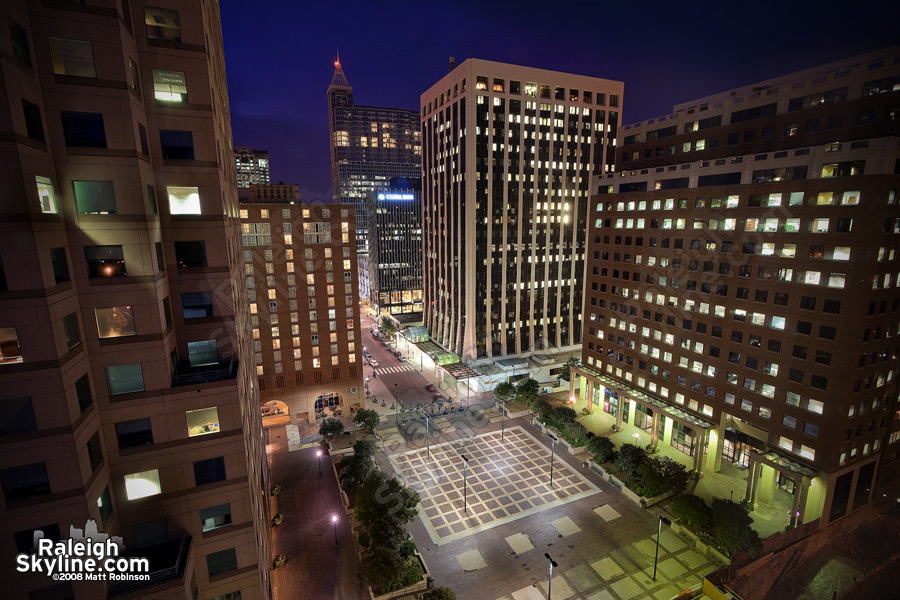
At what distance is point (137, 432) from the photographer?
22.5 meters

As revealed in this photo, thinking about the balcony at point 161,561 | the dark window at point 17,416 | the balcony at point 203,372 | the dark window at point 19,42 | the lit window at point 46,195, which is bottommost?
the balcony at point 161,561

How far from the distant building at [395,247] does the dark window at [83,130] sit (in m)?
141

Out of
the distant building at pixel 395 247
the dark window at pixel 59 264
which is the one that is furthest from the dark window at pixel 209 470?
the distant building at pixel 395 247

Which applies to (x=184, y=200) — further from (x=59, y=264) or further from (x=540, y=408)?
(x=540, y=408)

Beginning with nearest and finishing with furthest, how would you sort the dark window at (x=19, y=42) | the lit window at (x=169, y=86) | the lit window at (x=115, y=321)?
the dark window at (x=19, y=42) → the lit window at (x=115, y=321) → the lit window at (x=169, y=86)

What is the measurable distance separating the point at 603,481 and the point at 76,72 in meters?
68.1

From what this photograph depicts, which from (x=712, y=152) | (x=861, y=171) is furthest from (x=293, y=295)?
(x=861, y=171)

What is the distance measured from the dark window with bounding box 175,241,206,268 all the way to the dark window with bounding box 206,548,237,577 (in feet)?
58.1

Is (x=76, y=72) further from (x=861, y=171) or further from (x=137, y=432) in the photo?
(x=861, y=171)

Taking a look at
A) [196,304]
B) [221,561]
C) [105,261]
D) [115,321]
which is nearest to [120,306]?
[115,321]

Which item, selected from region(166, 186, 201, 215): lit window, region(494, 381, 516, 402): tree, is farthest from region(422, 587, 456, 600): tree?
region(494, 381, 516, 402): tree

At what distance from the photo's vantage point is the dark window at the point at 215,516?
24141 mm

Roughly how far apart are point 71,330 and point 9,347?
251 centimetres

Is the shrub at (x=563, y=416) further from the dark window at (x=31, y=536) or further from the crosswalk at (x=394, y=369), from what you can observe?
the dark window at (x=31, y=536)
